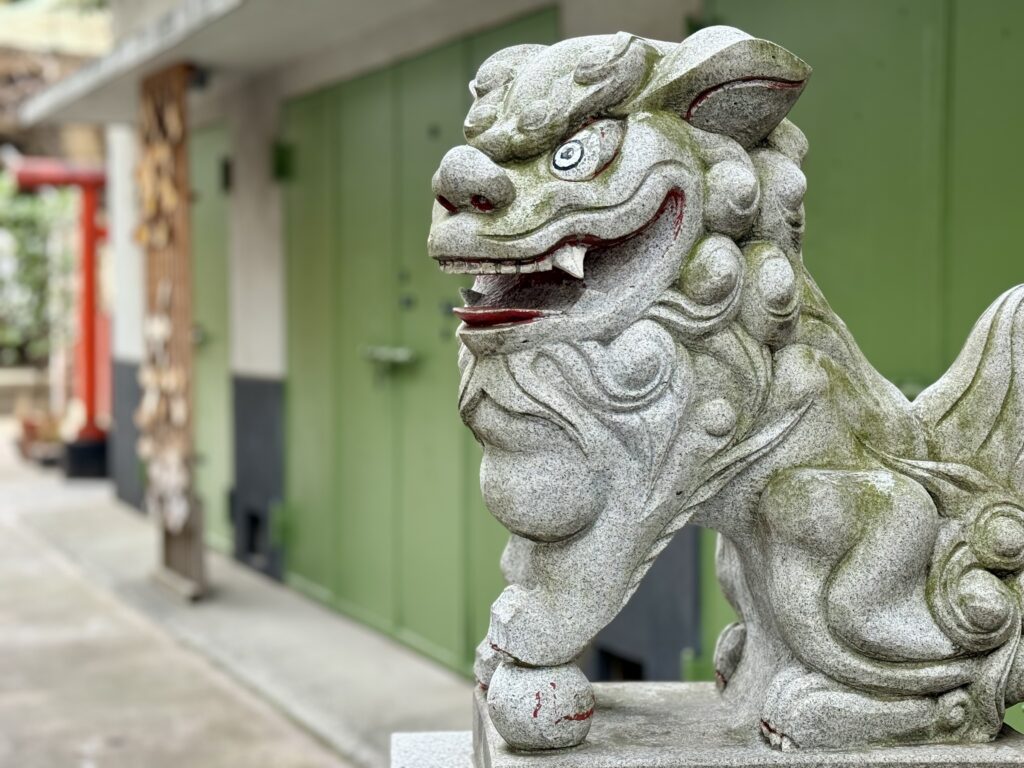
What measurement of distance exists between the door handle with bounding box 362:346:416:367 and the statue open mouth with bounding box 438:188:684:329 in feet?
9.91

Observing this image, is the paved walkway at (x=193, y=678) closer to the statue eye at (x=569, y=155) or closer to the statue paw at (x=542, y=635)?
the statue paw at (x=542, y=635)

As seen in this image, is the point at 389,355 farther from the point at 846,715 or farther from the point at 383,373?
the point at 846,715

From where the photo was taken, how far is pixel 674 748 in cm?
190

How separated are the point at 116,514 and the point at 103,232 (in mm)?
2930

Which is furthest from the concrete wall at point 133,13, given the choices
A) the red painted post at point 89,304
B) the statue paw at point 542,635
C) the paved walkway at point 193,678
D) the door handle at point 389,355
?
the statue paw at point 542,635

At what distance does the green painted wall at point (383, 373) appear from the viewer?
464 centimetres

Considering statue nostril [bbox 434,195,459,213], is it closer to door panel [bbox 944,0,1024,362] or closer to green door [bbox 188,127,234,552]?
door panel [bbox 944,0,1024,362]

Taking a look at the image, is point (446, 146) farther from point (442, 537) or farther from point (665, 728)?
point (665, 728)

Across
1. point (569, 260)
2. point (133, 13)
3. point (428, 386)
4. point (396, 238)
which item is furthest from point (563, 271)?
point (133, 13)

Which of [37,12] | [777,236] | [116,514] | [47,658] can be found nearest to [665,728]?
[777,236]

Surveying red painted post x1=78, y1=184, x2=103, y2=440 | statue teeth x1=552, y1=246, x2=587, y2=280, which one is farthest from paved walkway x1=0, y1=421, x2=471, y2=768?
red painted post x1=78, y1=184, x2=103, y2=440

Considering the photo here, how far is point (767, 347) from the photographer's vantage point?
74.5 inches

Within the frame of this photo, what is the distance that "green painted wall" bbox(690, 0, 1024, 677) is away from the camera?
8.94 feet

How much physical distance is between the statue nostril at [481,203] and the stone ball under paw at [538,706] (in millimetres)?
711
